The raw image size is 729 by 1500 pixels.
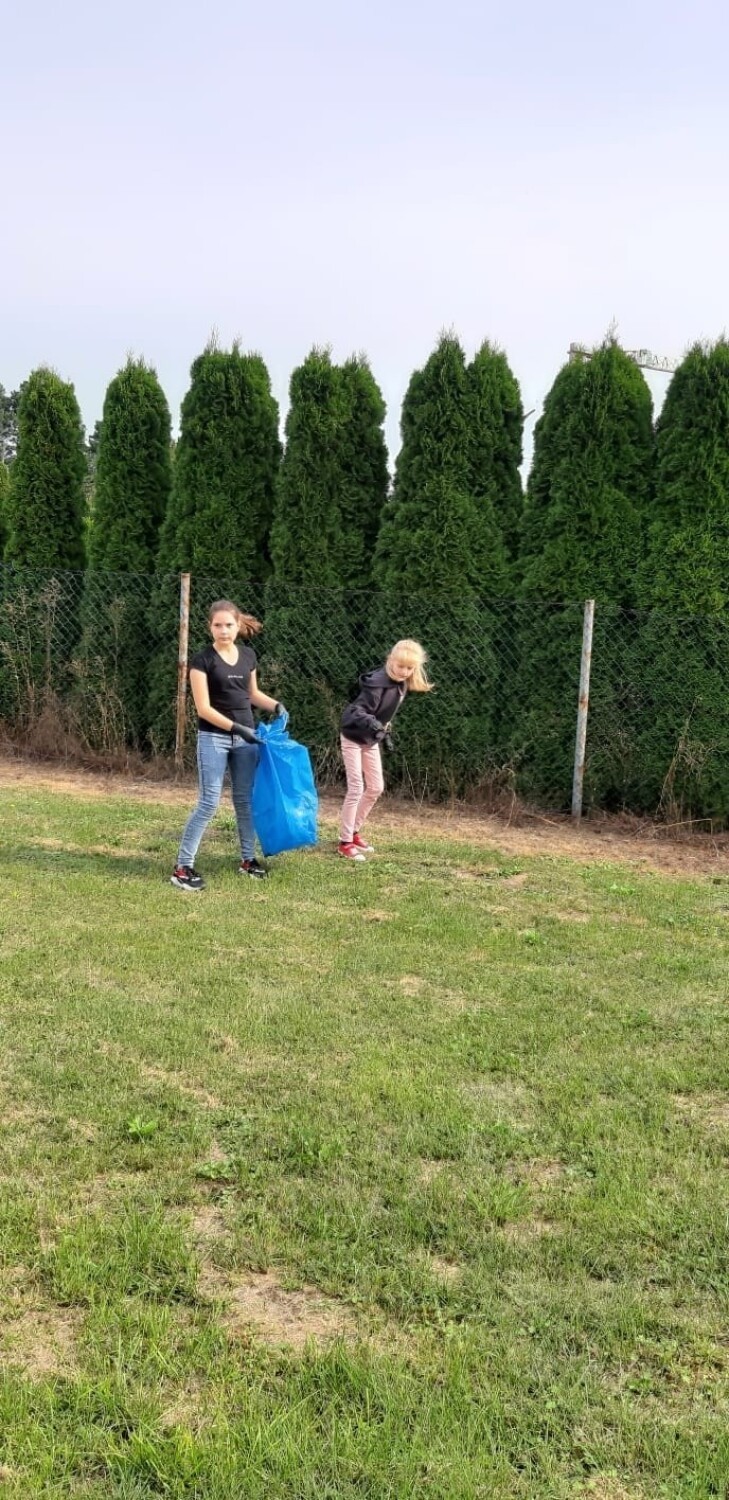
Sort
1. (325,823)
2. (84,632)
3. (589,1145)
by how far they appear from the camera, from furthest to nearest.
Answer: (84,632)
(325,823)
(589,1145)

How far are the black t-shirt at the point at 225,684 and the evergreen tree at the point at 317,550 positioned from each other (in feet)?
11.2

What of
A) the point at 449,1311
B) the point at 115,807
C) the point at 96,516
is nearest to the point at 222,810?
the point at 115,807

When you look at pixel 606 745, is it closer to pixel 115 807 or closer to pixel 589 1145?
pixel 115 807

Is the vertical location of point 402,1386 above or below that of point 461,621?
below

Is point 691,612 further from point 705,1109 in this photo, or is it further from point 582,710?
point 705,1109

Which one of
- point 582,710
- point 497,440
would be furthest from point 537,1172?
point 497,440

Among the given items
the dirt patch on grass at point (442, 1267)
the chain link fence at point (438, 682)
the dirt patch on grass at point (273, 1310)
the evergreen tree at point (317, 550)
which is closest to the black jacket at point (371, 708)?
the chain link fence at point (438, 682)

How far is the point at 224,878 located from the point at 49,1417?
13.4 ft

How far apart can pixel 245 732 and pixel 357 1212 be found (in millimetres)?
3627

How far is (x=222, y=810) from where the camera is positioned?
804 centimetres

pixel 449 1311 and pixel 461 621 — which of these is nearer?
pixel 449 1311

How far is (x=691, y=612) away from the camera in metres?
8.23

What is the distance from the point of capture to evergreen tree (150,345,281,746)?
1005 centimetres

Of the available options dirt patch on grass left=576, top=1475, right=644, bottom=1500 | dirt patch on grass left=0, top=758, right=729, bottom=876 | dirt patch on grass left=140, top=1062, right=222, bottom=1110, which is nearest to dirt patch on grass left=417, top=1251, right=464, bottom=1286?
dirt patch on grass left=576, top=1475, right=644, bottom=1500
